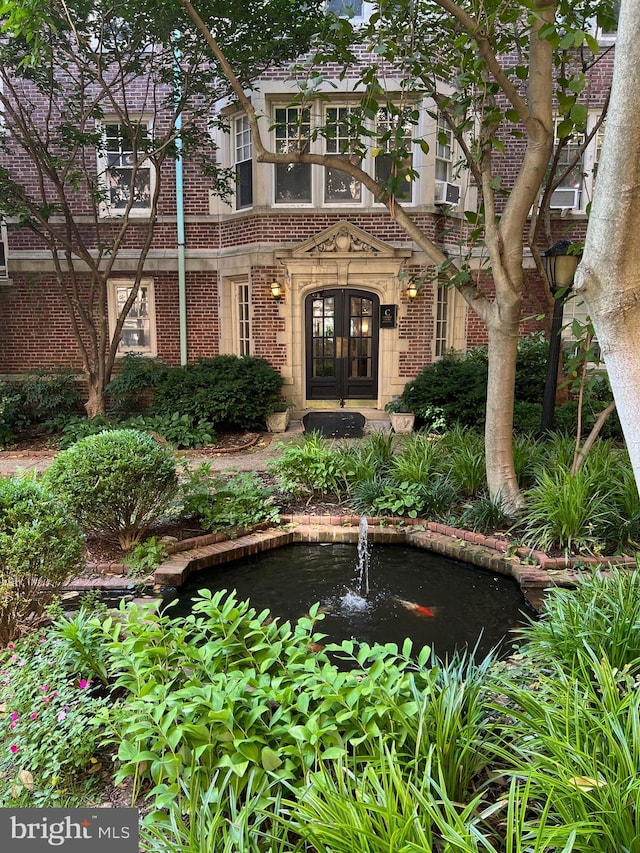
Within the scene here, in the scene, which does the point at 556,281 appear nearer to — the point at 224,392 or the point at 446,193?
the point at 224,392

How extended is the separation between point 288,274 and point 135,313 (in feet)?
11.9

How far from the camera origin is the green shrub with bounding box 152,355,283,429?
10.2 m

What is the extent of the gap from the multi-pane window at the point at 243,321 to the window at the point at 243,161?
64.9 inches

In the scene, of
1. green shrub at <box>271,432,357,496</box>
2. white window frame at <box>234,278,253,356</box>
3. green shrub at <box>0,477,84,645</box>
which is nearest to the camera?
green shrub at <box>0,477,84,645</box>

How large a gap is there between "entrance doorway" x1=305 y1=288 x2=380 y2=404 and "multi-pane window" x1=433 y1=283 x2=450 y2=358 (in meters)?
1.44

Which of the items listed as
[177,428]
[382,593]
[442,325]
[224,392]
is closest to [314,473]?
[382,593]

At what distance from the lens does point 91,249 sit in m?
12.1

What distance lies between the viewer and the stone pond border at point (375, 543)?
15.6ft

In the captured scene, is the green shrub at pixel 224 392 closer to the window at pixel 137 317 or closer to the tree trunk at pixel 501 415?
the window at pixel 137 317

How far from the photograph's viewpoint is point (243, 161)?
11.6 m

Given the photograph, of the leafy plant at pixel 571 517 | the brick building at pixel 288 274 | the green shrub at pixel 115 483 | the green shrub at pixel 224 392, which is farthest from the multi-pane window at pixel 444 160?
the green shrub at pixel 115 483

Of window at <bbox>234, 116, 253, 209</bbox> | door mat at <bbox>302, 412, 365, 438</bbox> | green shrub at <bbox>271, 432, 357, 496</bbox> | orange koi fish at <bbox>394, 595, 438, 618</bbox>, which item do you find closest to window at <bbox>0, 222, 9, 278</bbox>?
window at <bbox>234, 116, 253, 209</bbox>

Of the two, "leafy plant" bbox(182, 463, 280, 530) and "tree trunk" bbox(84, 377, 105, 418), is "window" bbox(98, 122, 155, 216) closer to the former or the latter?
"tree trunk" bbox(84, 377, 105, 418)

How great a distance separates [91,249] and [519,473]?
9.96 metres
